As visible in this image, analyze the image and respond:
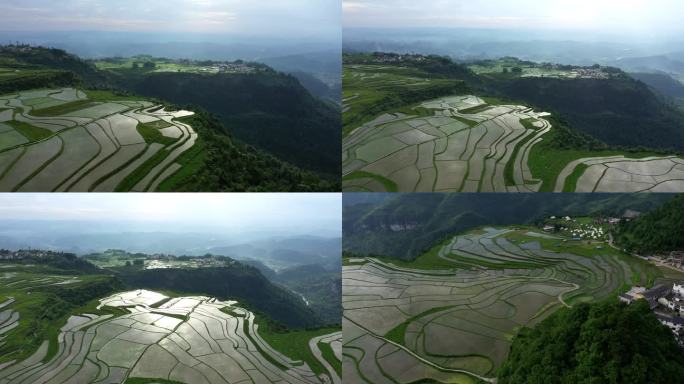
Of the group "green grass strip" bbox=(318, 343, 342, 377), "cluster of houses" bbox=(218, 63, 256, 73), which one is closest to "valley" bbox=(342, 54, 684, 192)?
"green grass strip" bbox=(318, 343, 342, 377)

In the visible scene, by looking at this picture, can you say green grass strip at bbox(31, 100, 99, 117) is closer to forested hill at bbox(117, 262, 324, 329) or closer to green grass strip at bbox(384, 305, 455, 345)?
forested hill at bbox(117, 262, 324, 329)

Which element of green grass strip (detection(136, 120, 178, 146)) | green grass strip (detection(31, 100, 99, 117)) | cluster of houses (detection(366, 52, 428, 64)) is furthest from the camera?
cluster of houses (detection(366, 52, 428, 64))

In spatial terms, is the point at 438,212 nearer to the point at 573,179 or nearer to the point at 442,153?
the point at 442,153

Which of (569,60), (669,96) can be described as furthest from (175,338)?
(669,96)

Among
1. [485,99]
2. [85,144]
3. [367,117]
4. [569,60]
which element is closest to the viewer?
[85,144]

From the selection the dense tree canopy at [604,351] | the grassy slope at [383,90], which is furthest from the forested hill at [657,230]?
the grassy slope at [383,90]

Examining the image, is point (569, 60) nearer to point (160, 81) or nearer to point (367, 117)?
point (367, 117)

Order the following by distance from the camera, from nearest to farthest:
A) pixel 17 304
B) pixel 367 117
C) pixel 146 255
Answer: pixel 17 304 < pixel 367 117 < pixel 146 255
